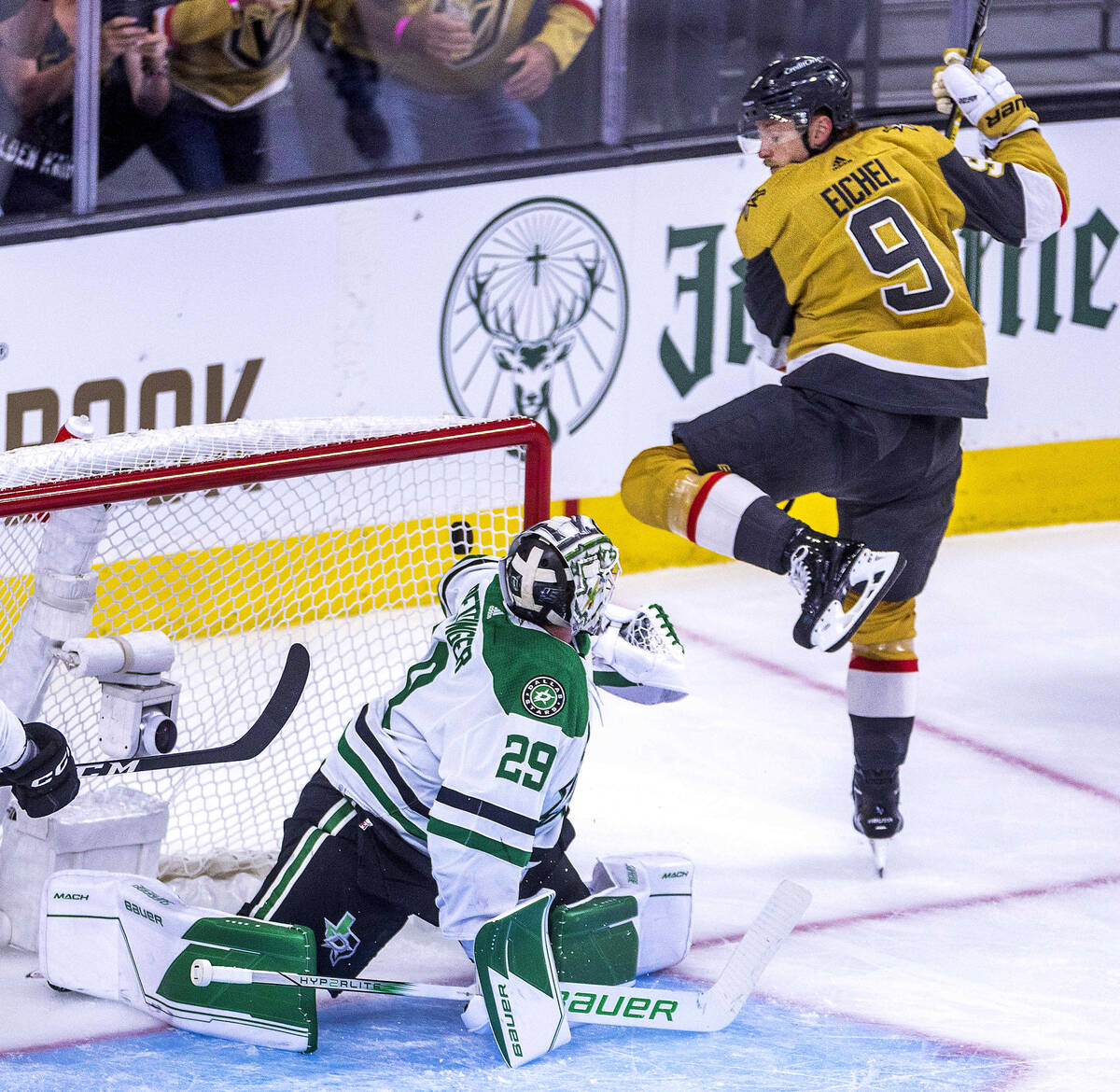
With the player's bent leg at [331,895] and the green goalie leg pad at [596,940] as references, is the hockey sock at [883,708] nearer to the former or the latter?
the green goalie leg pad at [596,940]

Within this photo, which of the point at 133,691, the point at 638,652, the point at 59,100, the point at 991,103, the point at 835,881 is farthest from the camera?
the point at 59,100

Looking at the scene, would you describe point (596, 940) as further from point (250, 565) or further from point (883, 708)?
point (250, 565)

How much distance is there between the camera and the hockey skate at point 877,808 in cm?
399

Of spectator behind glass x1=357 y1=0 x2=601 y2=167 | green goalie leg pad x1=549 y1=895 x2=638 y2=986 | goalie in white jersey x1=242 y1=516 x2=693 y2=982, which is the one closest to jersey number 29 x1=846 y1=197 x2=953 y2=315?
goalie in white jersey x1=242 y1=516 x2=693 y2=982

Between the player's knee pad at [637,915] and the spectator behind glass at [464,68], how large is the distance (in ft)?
7.47

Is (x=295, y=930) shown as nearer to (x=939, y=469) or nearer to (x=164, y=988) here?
(x=164, y=988)

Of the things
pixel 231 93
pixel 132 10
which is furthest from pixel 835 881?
pixel 132 10

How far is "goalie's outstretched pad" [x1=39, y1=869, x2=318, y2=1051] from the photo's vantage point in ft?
10.2

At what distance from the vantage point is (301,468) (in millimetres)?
3428

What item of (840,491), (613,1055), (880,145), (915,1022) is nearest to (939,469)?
(840,491)

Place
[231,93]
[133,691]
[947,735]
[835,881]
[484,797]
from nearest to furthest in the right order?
[484,797] → [133,691] → [835,881] → [947,735] → [231,93]

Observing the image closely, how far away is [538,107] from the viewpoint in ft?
17.5

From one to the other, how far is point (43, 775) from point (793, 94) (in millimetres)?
1695

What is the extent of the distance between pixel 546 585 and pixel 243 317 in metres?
2.07
